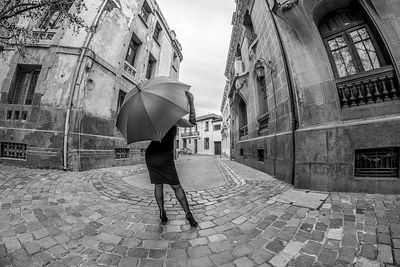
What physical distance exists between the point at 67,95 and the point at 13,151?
2.70m

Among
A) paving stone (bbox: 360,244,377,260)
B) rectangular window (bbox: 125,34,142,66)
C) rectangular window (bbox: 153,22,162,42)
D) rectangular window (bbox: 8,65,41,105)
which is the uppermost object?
rectangular window (bbox: 153,22,162,42)

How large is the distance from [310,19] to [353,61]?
147 centimetres

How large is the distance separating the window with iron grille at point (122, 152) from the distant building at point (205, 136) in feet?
85.7

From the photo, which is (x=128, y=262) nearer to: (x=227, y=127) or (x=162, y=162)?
(x=162, y=162)

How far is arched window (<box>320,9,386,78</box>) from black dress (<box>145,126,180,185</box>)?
463 cm

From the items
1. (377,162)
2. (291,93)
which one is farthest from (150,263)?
(291,93)

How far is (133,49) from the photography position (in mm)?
9969

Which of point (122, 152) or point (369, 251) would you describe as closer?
point (369, 251)

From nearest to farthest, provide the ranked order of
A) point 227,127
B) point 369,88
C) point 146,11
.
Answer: point 369,88 → point 146,11 → point 227,127

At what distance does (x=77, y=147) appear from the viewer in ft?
19.5

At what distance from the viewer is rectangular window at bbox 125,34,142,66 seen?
377 inches

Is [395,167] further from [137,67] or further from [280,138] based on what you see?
[137,67]

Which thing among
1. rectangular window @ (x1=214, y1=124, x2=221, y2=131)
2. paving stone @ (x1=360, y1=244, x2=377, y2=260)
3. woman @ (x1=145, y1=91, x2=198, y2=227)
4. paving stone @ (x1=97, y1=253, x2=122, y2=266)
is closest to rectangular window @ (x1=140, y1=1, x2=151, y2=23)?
woman @ (x1=145, y1=91, x2=198, y2=227)

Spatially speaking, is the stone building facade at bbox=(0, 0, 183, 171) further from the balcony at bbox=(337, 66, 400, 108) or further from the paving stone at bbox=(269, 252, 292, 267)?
the balcony at bbox=(337, 66, 400, 108)
